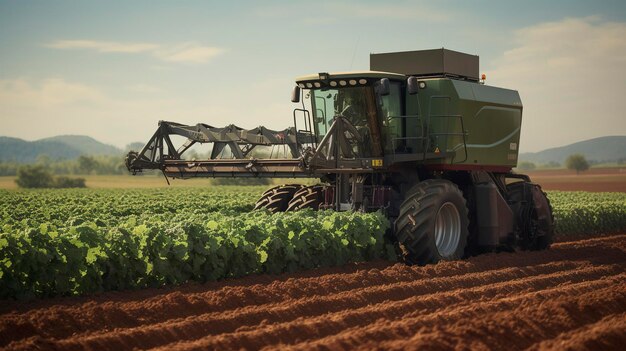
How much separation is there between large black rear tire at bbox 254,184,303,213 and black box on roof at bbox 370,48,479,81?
2.78 meters

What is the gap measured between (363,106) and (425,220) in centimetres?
218

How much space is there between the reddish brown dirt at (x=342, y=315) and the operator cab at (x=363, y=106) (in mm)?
2458

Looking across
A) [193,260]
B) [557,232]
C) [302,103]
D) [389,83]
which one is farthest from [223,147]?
[557,232]

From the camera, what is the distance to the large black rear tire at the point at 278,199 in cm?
1587

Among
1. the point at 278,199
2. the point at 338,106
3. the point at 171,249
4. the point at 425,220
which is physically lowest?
the point at 171,249

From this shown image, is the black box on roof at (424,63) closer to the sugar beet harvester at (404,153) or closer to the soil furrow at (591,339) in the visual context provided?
the sugar beet harvester at (404,153)

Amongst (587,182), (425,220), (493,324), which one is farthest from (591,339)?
(587,182)

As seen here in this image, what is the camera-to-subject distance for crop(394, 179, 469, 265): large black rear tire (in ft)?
42.8

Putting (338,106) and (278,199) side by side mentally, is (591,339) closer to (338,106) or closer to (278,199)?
(338,106)

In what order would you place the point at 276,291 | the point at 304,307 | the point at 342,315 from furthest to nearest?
the point at 276,291
the point at 304,307
the point at 342,315

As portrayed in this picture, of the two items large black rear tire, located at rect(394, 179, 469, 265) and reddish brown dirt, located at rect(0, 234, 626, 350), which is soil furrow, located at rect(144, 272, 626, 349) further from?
large black rear tire, located at rect(394, 179, 469, 265)

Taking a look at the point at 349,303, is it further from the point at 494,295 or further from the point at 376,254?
the point at 376,254

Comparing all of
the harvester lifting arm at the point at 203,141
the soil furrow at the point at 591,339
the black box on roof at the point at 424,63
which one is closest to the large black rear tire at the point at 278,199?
the harvester lifting arm at the point at 203,141

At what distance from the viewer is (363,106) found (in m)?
13.8
